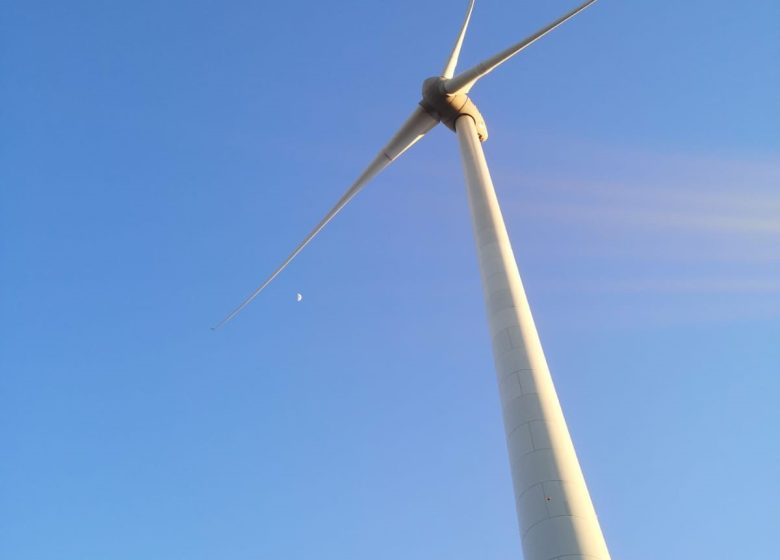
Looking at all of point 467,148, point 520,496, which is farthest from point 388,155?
point 520,496

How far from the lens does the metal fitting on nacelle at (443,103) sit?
24922 millimetres

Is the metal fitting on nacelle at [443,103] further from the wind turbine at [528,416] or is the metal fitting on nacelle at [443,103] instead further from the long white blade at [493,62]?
the wind turbine at [528,416]

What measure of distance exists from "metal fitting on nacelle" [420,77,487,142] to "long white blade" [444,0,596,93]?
1.08 feet

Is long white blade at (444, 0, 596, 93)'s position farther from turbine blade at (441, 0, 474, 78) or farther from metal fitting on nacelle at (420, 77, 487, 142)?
turbine blade at (441, 0, 474, 78)

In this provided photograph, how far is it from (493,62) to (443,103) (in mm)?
2944

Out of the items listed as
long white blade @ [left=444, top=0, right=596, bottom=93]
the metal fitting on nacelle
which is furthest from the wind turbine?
the metal fitting on nacelle

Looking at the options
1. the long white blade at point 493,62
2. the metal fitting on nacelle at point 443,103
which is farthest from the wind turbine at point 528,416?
the metal fitting on nacelle at point 443,103

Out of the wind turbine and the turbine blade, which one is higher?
the turbine blade

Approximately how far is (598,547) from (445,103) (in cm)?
1907

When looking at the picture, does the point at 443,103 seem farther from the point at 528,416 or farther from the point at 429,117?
the point at 528,416

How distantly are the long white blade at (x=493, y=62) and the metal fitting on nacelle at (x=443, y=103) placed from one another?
0.33 metres

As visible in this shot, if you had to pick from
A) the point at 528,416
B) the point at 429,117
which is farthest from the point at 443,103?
the point at 528,416

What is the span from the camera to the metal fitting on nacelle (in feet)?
81.8

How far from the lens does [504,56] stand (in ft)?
73.6
